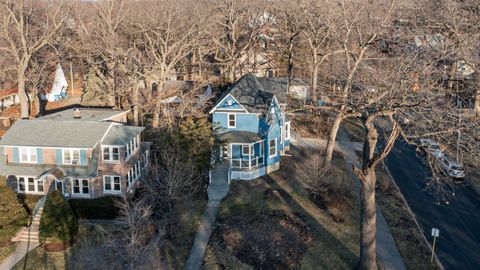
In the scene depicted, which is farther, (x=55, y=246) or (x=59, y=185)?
(x=59, y=185)

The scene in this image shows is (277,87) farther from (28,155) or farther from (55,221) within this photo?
(55,221)

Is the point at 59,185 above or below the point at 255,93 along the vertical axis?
below

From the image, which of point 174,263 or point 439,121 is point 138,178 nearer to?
point 174,263

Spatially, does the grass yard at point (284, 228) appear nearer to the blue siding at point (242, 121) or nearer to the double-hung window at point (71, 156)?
the blue siding at point (242, 121)

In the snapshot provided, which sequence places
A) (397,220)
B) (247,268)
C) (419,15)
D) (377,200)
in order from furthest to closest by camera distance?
(419,15) → (377,200) → (397,220) → (247,268)

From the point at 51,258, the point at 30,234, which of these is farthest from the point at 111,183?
the point at 51,258

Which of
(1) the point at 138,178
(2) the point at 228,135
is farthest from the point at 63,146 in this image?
(2) the point at 228,135

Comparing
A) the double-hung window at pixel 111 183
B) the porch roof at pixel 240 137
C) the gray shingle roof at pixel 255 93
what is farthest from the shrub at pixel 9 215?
the gray shingle roof at pixel 255 93
